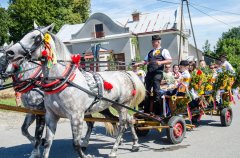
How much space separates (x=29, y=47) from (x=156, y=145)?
358 cm

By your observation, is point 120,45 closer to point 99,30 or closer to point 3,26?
point 99,30

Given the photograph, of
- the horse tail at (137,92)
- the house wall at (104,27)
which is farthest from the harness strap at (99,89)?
the house wall at (104,27)

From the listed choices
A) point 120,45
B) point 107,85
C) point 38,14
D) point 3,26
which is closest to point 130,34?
point 120,45

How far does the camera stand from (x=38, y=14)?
4241 cm

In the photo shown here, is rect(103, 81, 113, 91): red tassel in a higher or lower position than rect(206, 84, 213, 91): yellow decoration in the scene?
higher

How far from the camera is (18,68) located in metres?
6.07

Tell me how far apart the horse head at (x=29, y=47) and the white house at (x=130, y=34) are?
1167 inches

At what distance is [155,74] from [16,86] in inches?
113

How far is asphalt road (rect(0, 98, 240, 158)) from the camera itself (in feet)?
20.5

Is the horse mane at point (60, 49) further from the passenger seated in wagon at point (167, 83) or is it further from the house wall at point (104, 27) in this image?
the house wall at point (104, 27)

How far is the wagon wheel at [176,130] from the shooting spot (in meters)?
6.86

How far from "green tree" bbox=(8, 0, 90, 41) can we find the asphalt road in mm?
35087

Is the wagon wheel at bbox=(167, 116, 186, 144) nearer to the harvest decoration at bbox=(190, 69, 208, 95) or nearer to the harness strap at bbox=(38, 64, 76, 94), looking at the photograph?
the harvest decoration at bbox=(190, 69, 208, 95)

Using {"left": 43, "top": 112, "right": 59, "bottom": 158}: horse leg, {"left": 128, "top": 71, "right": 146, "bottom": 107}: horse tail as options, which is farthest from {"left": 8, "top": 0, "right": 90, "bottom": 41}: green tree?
{"left": 43, "top": 112, "right": 59, "bottom": 158}: horse leg
